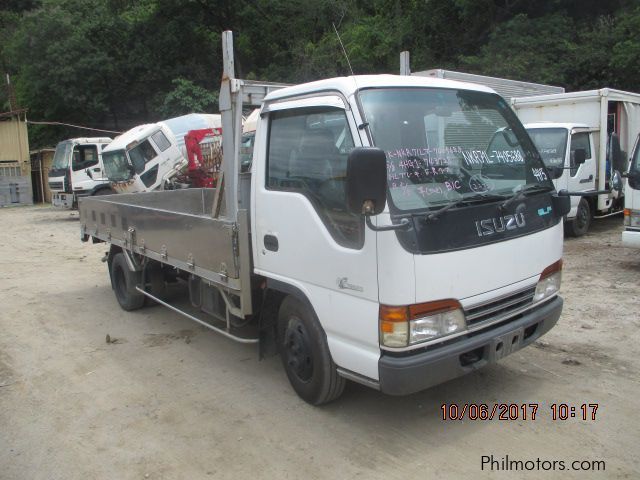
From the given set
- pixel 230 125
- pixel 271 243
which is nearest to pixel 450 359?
pixel 271 243

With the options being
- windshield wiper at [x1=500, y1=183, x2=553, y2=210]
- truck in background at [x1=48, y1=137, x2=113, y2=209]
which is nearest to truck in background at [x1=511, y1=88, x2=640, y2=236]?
windshield wiper at [x1=500, y1=183, x2=553, y2=210]

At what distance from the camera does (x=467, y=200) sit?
3.37 metres

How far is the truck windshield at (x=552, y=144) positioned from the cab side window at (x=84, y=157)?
1319cm

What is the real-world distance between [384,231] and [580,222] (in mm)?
8493

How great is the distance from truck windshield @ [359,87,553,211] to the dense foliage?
49.0ft

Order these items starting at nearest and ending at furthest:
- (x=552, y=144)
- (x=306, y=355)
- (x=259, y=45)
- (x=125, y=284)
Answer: (x=306, y=355) → (x=125, y=284) → (x=552, y=144) → (x=259, y=45)

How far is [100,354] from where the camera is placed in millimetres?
5359

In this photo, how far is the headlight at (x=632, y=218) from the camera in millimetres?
7012

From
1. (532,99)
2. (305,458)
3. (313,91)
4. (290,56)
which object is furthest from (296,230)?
(290,56)

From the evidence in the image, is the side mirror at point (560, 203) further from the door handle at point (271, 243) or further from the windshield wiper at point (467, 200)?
the door handle at point (271, 243)

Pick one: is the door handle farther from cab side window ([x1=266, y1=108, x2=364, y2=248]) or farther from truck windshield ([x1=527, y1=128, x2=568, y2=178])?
truck windshield ([x1=527, y1=128, x2=568, y2=178])

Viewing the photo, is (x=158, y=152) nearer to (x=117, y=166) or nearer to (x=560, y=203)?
(x=117, y=166)

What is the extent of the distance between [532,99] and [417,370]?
393 inches

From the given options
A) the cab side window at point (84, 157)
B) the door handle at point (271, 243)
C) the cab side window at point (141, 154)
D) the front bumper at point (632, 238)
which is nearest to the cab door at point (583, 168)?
the front bumper at point (632, 238)
